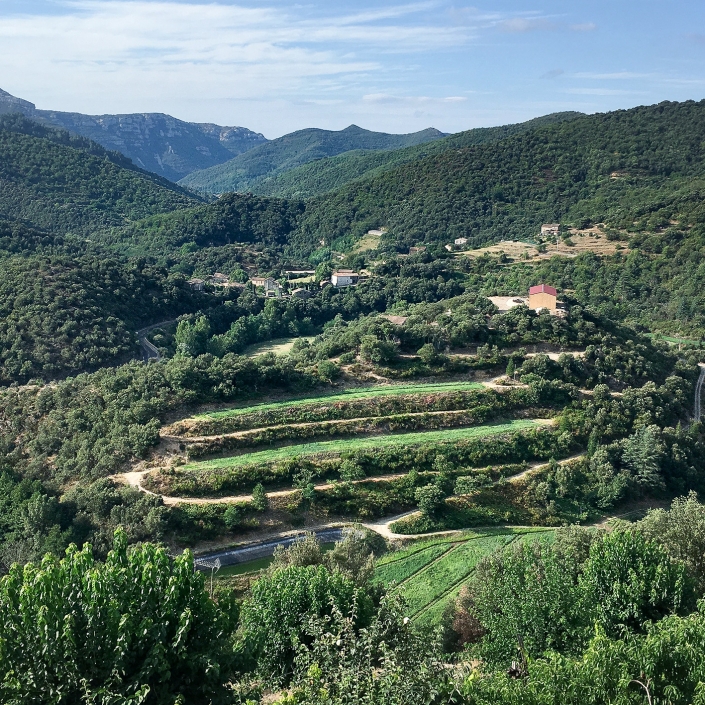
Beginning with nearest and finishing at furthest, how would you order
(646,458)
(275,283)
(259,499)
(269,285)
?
(259,499)
(646,458)
(269,285)
(275,283)

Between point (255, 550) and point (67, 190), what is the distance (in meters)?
112

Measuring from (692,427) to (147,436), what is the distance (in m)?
35.8

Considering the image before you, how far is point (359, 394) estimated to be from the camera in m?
42.2

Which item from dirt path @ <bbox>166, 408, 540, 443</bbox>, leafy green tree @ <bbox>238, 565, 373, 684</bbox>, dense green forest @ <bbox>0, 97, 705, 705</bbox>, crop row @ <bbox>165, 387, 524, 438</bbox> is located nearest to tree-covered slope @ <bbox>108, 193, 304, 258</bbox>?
dense green forest @ <bbox>0, 97, 705, 705</bbox>

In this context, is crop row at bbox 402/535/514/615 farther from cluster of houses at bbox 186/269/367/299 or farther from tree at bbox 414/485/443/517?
cluster of houses at bbox 186/269/367/299

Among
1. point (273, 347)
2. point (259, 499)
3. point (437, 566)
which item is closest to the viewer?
point (437, 566)

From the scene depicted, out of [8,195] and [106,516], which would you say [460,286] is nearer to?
[106,516]

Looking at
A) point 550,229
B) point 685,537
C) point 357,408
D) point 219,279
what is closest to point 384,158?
point 550,229

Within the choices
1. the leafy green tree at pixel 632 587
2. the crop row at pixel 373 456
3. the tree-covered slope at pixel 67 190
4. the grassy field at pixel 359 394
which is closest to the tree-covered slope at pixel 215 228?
the tree-covered slope at pixel 67 190

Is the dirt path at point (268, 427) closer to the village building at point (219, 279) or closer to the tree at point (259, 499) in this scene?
the tree at point (259, 499)

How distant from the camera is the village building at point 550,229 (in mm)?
89562

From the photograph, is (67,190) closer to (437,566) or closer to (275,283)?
(275,283)

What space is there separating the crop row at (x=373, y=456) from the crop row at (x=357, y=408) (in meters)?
1.91

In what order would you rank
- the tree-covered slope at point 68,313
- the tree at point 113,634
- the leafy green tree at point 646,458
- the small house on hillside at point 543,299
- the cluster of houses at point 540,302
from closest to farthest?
the tree at point 113,634, the leafy green tree at point 646,458, the cluster of houses at point 540,302, the small house on hillside at point 543,299, the tree-covered slope at point 68,313
